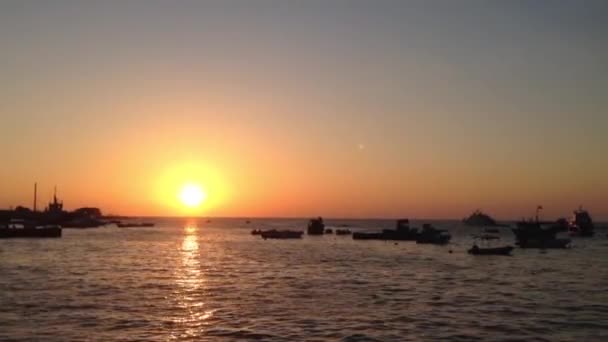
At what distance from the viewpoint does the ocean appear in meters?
35.3

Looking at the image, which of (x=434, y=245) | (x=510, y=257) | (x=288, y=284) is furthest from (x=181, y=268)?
(x=434, y=245)

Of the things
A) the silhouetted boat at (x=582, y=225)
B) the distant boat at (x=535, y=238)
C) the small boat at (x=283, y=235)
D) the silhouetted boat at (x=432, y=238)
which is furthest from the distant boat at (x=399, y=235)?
the silhouetted boat at (x=582, y=225)

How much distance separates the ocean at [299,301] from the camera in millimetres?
35281

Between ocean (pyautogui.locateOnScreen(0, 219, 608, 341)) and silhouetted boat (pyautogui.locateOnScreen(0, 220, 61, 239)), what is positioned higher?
silhouetted boat (pyautogui.locateOnScreen(0, 220, 61, 239))

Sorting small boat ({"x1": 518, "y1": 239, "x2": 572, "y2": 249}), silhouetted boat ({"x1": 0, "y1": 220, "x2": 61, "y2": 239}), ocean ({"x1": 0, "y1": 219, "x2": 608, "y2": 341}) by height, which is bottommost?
ocean ({"x1": 0, "y1": 219, "x2": 608, "y2": 341})

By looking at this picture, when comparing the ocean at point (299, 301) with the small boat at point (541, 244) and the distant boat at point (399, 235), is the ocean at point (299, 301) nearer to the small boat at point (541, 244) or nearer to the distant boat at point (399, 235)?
the small boat at point (541, 244)

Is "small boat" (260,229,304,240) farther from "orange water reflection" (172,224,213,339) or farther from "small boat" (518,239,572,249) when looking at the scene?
"orange water reflection" (172,224,213,339)

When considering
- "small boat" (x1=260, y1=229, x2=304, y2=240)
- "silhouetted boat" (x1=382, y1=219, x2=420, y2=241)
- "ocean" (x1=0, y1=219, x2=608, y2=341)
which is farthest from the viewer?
"small boat" (x1=260, y1=229, x2=304, y2=240)

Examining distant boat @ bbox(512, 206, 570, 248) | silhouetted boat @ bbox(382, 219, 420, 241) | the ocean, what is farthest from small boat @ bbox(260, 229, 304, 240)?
the ocean

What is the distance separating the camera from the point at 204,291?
5328cm

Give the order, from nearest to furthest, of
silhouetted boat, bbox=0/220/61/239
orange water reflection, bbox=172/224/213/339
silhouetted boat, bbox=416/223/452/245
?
orange water reflection, bbox=172/224/213/339, silhouetted boat, bbox=416/223/452/245, silhouetted boat, bbox=0/220/61/239


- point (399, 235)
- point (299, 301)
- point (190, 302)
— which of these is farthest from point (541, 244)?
point (190, 302)

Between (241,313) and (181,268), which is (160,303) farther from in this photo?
(181,268)

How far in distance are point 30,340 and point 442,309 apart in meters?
26.2
